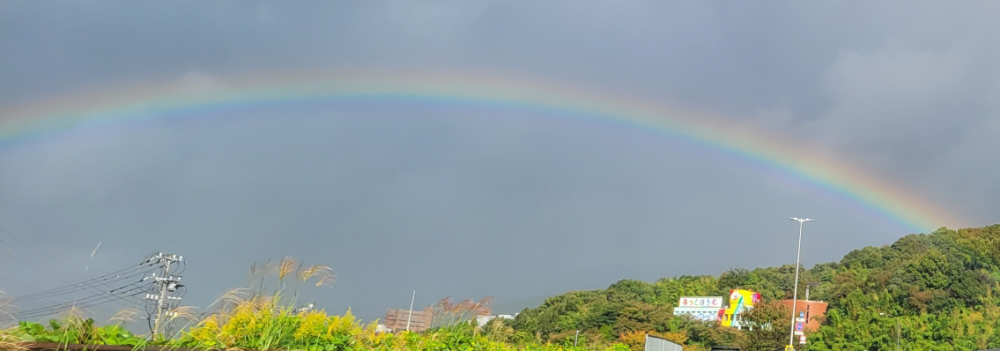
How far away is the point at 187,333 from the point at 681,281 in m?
109

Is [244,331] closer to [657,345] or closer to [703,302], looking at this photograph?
[657,345]

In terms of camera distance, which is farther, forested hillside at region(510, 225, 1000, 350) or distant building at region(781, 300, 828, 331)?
distant building at region(781, 300, 828, 331)

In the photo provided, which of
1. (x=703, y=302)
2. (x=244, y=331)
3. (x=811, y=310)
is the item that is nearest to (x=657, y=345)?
(x=244, y=331)

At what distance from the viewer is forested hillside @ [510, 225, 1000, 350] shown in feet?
164

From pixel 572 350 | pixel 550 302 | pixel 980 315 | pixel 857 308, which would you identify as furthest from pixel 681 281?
pixel 572 350

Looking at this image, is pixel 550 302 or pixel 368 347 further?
pixel 550 302

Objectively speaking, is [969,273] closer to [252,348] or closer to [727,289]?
[727,289]

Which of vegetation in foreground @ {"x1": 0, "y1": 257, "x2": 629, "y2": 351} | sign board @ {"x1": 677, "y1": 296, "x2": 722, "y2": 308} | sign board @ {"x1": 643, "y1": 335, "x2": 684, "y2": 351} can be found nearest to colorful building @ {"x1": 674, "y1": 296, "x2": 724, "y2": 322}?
sign board @ {"x1": 677, "y1": 296, "x2": 722, "y2": 308}

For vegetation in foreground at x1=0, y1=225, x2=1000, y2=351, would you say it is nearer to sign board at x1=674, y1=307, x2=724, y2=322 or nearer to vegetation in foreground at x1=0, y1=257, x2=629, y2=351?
vegetation in foreground at x1=0, y1=257, x2=629, y2=351

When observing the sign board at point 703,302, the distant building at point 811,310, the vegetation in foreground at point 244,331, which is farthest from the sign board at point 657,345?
the sign board at point 703,302

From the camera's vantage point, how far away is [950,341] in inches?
1889

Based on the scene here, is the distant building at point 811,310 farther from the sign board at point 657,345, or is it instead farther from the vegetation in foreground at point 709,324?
the sign board at point 657,345

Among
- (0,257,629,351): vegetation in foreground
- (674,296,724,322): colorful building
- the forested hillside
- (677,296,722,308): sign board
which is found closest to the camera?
(0,257,629,351): vegetation in foreground

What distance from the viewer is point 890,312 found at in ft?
189
